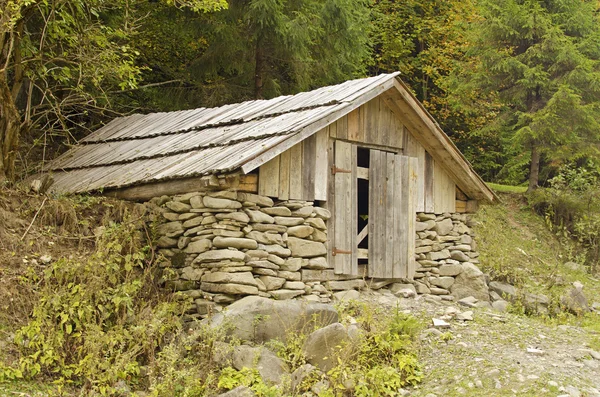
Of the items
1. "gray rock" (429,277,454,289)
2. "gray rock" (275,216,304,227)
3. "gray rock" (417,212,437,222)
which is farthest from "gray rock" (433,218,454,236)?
"gray rock" (275,216,304,227)

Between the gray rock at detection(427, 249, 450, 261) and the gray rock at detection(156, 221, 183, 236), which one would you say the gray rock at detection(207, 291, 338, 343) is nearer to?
the gray rock at detection(156, 221, 183, 236)

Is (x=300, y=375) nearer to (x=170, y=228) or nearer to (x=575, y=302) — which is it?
(x=170, y=228)

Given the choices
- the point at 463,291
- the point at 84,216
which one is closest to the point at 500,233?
the point at 463,291

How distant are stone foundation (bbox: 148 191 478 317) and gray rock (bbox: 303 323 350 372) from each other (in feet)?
4.28

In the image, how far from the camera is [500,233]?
18.9 m

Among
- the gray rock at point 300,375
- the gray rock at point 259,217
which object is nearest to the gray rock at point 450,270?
the gray rock at point 259,217

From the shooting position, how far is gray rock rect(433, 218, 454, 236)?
41.2 feet

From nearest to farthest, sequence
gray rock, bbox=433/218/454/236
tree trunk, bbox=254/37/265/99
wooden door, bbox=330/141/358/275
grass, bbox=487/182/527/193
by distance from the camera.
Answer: wooden door, bbox=330/141/358/275
gray rock, bbox=433/218/454/236
tree trunk, bbox=254/37/265/99
grass, bbox=487/182/527/193

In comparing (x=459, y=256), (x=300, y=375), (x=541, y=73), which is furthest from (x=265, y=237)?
(x=541, y=73)

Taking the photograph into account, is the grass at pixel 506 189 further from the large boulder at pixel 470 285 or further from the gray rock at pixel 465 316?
the gray rock at pixel 465 316

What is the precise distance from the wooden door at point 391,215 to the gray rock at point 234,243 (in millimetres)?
2428

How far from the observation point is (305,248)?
10.3 m

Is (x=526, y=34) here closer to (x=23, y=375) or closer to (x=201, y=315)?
(x=201, y=315)

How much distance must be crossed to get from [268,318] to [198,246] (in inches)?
56.2
